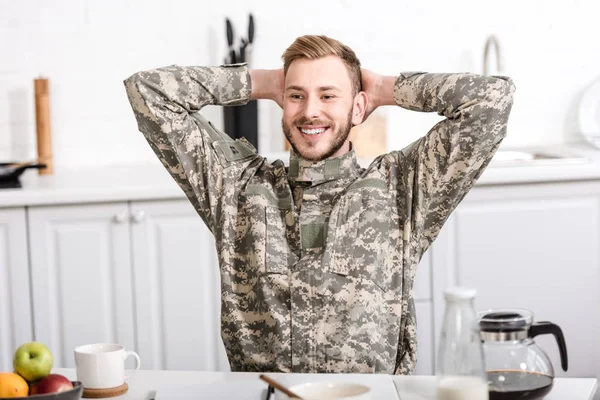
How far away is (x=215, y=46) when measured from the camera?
11.0 ft

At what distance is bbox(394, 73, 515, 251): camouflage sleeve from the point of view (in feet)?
6.02

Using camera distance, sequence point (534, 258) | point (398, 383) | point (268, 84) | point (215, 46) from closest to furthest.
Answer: point (398, 383)
point (268, 84)
point (534, 258)
point (215, 46)

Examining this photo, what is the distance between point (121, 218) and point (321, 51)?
3.80 feet

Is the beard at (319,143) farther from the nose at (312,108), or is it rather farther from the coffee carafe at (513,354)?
the coffee carafe at (513,354)

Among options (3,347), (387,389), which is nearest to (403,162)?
(387,389)

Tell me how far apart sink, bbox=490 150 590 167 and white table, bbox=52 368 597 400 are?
143cm

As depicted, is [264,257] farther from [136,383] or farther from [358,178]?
[136,383]

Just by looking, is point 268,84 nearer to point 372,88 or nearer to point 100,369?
point 372,88

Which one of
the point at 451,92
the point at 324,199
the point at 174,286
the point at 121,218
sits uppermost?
the point at 451,92

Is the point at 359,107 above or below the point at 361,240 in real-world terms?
above

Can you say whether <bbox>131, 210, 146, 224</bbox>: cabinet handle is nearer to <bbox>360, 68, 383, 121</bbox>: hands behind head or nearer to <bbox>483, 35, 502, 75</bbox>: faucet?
<bbox>360, 68, 383, 121</bbox>: hands behind head

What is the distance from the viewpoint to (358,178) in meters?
1.95

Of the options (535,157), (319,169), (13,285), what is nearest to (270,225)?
(319,169)

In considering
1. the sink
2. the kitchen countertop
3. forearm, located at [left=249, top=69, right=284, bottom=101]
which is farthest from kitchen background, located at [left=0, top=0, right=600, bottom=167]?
forearm, located at [left=249, top=69, right=284, bottom=101]
